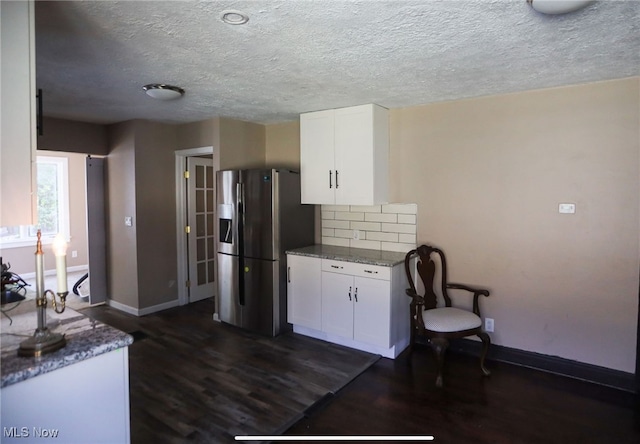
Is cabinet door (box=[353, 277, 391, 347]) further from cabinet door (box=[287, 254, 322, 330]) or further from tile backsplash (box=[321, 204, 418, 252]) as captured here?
tile backsplash (box=[321, 204, 418, 252])

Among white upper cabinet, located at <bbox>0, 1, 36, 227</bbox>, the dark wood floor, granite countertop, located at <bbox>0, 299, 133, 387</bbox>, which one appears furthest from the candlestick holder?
the dark wood floor

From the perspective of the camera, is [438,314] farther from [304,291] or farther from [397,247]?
[304,291]

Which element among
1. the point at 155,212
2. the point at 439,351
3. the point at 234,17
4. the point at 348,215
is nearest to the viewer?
the point at 234,17

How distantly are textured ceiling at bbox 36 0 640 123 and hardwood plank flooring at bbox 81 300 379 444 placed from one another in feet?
7.63

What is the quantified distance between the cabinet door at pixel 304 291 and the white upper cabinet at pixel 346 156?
676 mm

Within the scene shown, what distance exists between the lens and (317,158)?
3.96 meters

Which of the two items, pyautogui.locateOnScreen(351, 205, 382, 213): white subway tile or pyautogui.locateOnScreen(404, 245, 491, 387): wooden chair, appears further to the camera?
pyautogui.locateOnScreen(351, 205, 382, 213): white subway tile

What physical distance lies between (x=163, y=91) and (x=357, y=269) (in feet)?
7.34

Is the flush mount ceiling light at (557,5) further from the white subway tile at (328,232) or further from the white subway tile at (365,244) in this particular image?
the white subway tile at (328,232)

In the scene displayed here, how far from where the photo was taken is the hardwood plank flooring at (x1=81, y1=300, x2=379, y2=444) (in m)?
2.43

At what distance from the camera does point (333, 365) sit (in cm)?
326

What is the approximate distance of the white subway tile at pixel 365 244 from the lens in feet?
13.1

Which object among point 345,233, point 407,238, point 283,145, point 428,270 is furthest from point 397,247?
point 283,145

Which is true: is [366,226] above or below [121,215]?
below
